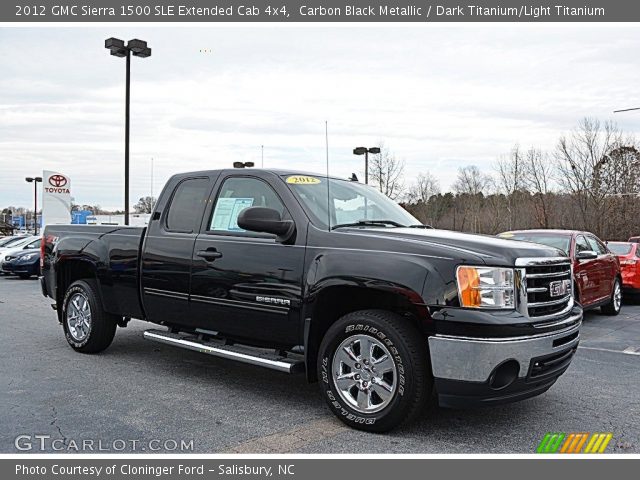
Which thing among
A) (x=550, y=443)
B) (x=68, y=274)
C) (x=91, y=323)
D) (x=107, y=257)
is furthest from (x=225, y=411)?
(x=68, y=274)

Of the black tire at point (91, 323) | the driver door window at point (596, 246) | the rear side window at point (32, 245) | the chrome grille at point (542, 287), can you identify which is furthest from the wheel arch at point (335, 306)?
the rear side window at point (32, 245)

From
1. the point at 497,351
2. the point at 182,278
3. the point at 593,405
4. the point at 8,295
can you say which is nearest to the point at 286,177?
the point at 182,278

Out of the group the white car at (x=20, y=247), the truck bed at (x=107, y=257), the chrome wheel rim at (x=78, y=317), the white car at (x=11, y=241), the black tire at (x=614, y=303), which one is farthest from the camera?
the white car at (x=11, y=241)

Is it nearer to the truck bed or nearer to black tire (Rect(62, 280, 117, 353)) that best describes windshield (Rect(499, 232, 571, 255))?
the truck bed

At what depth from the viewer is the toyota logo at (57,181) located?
26031mm

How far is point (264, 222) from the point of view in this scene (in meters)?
4.93

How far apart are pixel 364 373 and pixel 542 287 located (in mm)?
1402

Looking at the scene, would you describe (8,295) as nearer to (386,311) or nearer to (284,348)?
(284,348)

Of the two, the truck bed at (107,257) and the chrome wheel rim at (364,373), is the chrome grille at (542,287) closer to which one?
the chrome wheel rim at (364,373)

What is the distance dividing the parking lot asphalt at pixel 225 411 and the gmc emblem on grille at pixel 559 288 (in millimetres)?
990

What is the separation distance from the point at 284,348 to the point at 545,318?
2046mm

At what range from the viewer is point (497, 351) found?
4129 mm
